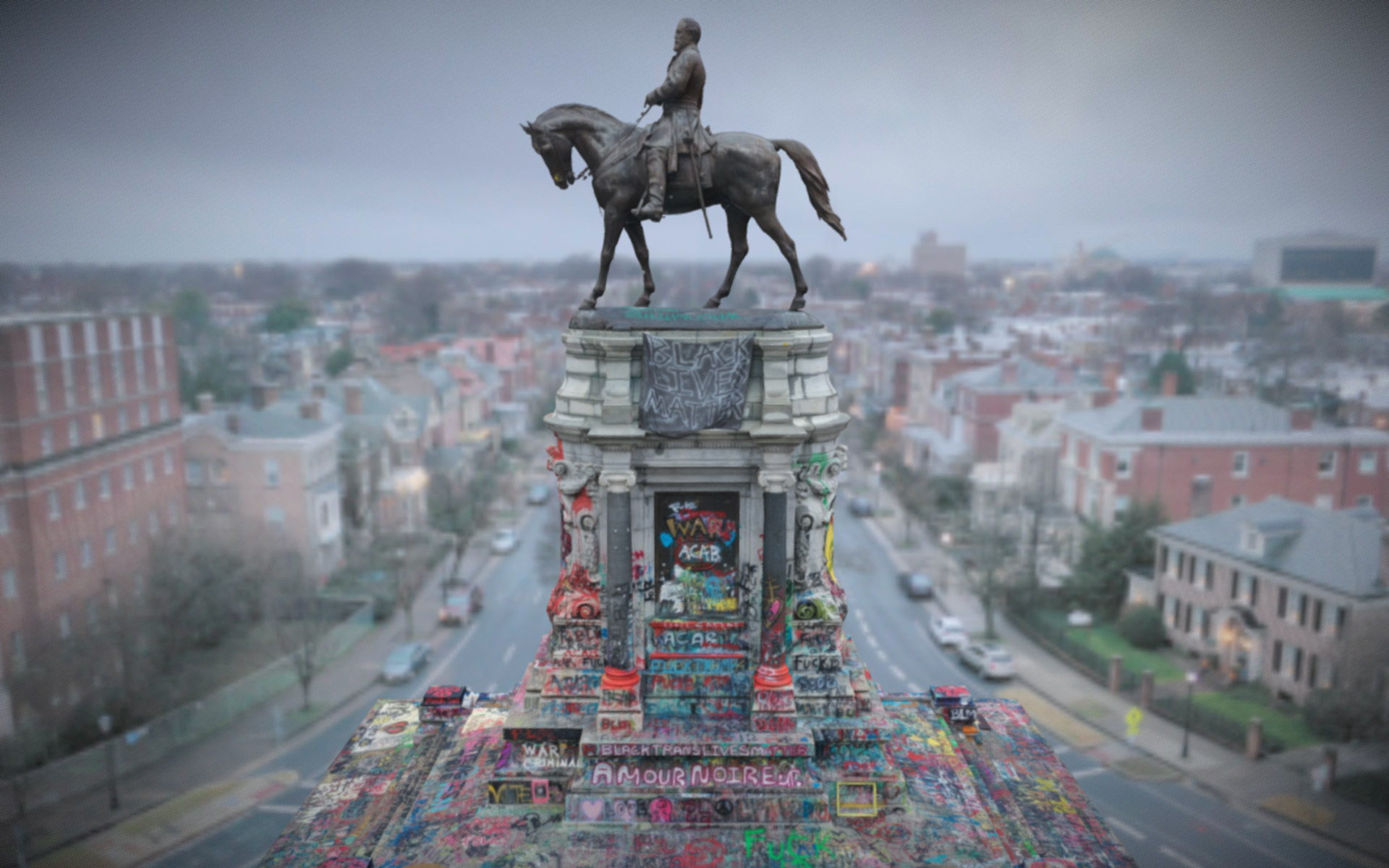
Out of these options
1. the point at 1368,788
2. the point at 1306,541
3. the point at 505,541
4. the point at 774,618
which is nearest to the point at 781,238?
the point at 774,618

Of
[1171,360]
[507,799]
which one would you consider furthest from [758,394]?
[1171,360]

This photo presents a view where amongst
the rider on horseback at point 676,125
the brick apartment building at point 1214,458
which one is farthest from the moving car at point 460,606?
the brick apartment building at point 1214,458

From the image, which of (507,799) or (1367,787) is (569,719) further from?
(1367,787)

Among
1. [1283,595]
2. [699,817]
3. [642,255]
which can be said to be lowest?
[1283,595]

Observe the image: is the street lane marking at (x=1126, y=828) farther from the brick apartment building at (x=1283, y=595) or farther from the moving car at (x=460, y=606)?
the moving car at (x=460, y=606)

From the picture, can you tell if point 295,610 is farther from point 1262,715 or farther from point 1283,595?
point 1283,595

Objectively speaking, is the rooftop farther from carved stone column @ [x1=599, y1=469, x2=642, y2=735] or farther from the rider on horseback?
the rider on horseback
